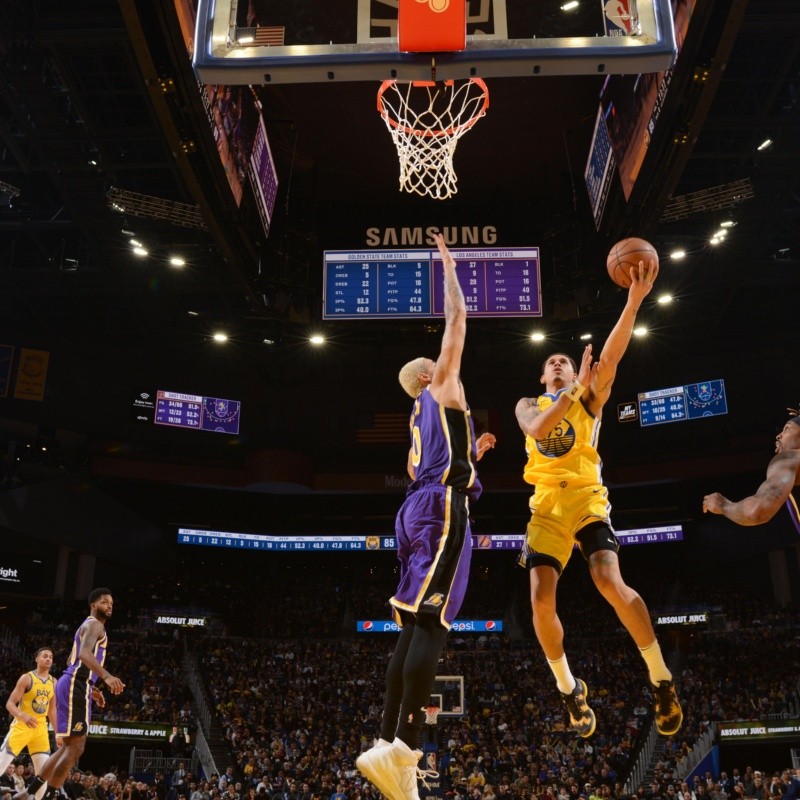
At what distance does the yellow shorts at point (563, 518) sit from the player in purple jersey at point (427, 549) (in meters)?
0.70

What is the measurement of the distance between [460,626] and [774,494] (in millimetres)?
26415

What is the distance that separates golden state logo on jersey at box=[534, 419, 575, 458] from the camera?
6.23 meters

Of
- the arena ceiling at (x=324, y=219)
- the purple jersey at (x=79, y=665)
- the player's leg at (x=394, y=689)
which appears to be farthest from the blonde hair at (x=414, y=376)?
the purple jersey at (x=79, y=665)

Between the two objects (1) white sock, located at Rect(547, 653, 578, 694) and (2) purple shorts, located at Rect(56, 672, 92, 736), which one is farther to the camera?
(2) purple shorts, located at Rect(56, 672, 92, 736)

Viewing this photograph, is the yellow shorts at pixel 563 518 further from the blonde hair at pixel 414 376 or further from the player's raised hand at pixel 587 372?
the blonde hair at pixel 414 376

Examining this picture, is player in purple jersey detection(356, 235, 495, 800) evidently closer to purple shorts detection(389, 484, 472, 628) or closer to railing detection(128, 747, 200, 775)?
purple shorts detection(389, 484, 472, 628)

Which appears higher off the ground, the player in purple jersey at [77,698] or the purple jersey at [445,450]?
the purple jersey at [445,450]

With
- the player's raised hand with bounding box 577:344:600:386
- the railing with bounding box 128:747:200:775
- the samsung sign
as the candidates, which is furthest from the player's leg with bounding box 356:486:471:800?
the samsung sign

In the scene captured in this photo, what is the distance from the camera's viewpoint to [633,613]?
5.66 m

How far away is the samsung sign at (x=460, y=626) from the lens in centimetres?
3089

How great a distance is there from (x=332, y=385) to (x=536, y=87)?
722 inches

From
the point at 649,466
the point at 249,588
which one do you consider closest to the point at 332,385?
the point at 249,588

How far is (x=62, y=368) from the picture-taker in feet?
100

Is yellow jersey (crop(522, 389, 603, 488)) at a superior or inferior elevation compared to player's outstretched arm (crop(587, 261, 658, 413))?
inferior
